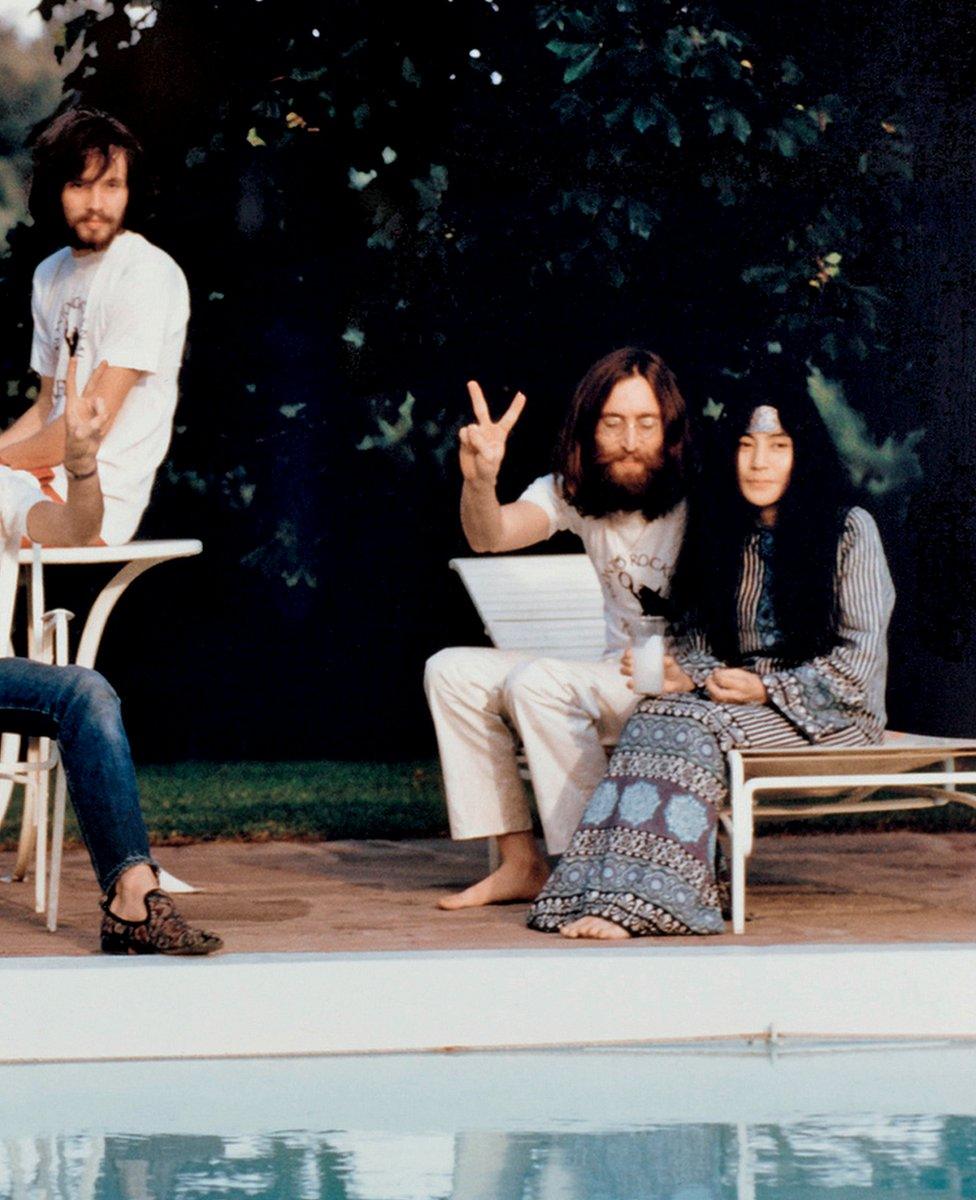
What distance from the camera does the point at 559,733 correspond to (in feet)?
17.0

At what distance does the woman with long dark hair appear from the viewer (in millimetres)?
4902

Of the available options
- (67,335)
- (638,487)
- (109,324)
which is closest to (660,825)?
(638,487)

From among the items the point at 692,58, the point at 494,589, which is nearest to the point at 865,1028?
the point at 494,589

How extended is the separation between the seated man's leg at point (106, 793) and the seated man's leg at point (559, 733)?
3.08 feet

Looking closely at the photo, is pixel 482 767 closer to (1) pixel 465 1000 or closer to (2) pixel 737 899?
(2) pixel 737 899

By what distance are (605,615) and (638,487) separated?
13.5 inches

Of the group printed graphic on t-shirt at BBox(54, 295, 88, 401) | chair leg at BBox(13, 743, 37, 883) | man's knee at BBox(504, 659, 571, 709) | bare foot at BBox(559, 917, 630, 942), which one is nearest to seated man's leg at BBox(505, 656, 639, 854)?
man's knee at BBox(504, 659, 571, 709)

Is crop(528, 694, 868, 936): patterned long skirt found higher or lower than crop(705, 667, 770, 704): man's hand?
lower

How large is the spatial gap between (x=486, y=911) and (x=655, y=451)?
1.12m

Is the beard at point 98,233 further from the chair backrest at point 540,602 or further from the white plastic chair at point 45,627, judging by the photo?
the chair backrest at point 540,602

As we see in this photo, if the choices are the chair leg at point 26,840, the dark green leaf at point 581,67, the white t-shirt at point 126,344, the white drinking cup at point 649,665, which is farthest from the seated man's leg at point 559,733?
the dark green leaf at point 581,67

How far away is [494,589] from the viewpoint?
20.3 feet

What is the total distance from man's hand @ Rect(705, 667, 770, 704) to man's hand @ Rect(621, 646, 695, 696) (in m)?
0.07

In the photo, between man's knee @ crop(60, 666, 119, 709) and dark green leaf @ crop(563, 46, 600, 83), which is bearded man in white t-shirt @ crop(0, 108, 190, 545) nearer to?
man's knee @ crop(60, 666, 119, 709)
